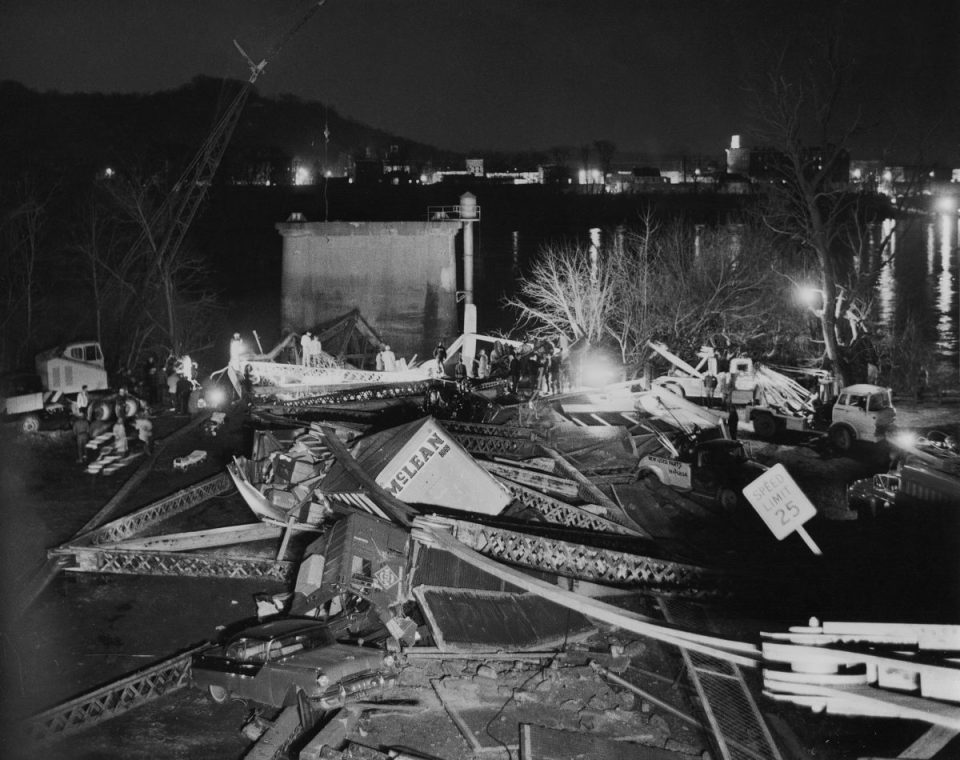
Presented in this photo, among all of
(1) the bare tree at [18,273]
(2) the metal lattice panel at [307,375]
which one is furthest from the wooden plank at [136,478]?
(1) the bare tree at [18,273]

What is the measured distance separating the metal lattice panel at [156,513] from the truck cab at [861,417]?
13133 millimetres

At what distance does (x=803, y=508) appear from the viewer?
933 centimetres

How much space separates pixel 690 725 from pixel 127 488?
11.0m

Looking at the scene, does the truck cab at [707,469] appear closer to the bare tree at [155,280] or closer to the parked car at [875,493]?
the parked car at [875,493]

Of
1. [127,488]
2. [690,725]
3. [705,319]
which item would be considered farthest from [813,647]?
[705,319]

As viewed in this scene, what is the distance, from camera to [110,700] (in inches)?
322

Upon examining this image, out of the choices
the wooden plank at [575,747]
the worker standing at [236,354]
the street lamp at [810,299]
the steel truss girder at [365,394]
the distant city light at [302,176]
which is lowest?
the wooden plank at [575,747]

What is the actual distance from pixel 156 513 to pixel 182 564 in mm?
2369

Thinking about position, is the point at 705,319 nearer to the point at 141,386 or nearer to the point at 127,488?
the point at 141,386

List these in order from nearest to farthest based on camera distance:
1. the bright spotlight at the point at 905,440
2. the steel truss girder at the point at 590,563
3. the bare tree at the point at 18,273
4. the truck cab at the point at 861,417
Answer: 1. the steel truss girder at the point at 590,563
2. the bright spotlight at the point at 905,440
3. the truck cab at the point at 861,417
4. the bare tree at the point at 18,273

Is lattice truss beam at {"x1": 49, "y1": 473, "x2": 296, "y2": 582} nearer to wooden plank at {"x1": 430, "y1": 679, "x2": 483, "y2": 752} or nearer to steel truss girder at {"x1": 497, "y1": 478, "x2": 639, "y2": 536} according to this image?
steel truss girder at {"x1": 497, "y1": 478, "x2": 639, "y2": 536}

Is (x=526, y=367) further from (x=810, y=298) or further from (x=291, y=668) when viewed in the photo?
(x=810, y=298)

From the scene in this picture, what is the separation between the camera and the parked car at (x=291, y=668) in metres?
7.76

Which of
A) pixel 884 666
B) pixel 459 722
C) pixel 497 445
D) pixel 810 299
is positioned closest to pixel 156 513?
pixel 497 445
